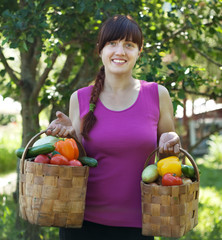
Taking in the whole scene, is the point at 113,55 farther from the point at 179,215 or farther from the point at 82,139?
the point at 179,215

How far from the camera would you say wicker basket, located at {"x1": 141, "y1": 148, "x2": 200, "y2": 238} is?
5.91 ft

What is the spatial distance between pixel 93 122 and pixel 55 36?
3.56ft

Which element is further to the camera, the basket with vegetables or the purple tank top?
the purple tank top

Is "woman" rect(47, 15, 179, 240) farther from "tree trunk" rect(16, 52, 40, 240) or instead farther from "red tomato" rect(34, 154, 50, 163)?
"tree trunk" rect(16, 52, 40, 240)

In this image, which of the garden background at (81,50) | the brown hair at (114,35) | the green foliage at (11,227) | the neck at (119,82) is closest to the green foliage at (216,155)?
the garden background at (81,50)

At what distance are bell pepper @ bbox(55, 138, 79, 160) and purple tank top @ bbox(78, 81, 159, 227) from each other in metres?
0.08

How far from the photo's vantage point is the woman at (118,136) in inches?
78.7

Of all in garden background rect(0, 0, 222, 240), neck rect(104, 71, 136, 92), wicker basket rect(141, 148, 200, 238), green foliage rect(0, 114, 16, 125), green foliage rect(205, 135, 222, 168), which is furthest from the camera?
green foliage rect(0, 114, 16, 125)

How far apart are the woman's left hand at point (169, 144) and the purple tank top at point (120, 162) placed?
84 millimetres

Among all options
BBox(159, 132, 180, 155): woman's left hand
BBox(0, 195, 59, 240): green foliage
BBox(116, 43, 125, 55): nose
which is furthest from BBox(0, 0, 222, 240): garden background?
BBox(159, 132, 180, 155): woman's left hand

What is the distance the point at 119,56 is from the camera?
2016mm

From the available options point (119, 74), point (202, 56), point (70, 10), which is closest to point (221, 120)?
point (202, 56)

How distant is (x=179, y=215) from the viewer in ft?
5.95

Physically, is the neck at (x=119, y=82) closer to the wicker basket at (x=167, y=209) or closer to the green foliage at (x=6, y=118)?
the wicker basket at (x=167, y=209)
